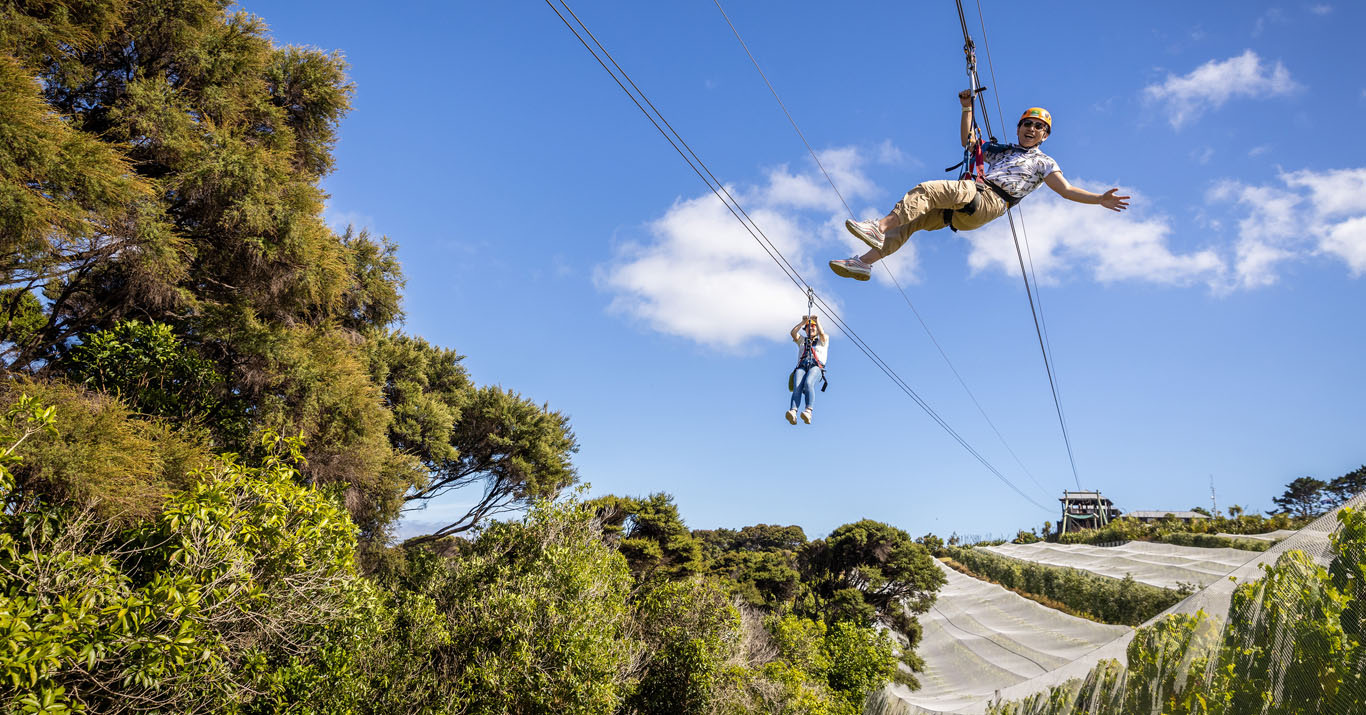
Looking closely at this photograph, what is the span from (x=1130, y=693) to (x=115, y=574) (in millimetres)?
8933

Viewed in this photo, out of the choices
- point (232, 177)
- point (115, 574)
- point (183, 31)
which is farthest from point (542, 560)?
point (183, 31)

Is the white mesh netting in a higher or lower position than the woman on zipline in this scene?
lower

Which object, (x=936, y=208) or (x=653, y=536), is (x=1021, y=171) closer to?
(x=936, y=208)

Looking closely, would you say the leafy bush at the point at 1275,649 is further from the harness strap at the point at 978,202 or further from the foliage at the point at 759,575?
the foliage at the point at 759,575

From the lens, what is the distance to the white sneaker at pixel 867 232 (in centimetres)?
511

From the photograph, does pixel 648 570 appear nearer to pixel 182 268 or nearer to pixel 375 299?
pixel 375 299

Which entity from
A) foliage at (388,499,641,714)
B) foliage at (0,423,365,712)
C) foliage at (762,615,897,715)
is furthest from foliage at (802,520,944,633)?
foliage at (0,423,365,712)

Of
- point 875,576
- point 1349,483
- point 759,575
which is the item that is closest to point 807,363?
point 759,575

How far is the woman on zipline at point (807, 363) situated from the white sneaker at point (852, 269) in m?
2.48

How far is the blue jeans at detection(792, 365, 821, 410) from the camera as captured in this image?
7984mm

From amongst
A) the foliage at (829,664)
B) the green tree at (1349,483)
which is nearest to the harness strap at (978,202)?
the foliage at (829,664)

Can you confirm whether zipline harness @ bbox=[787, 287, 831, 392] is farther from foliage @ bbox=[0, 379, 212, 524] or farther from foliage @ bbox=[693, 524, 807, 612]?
foliage @ bbox=[693, 524, 807, 612]

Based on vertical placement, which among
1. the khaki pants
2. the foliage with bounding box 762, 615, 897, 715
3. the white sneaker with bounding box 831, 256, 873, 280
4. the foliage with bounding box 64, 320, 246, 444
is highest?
the khaki pants

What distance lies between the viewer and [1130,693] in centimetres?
605
